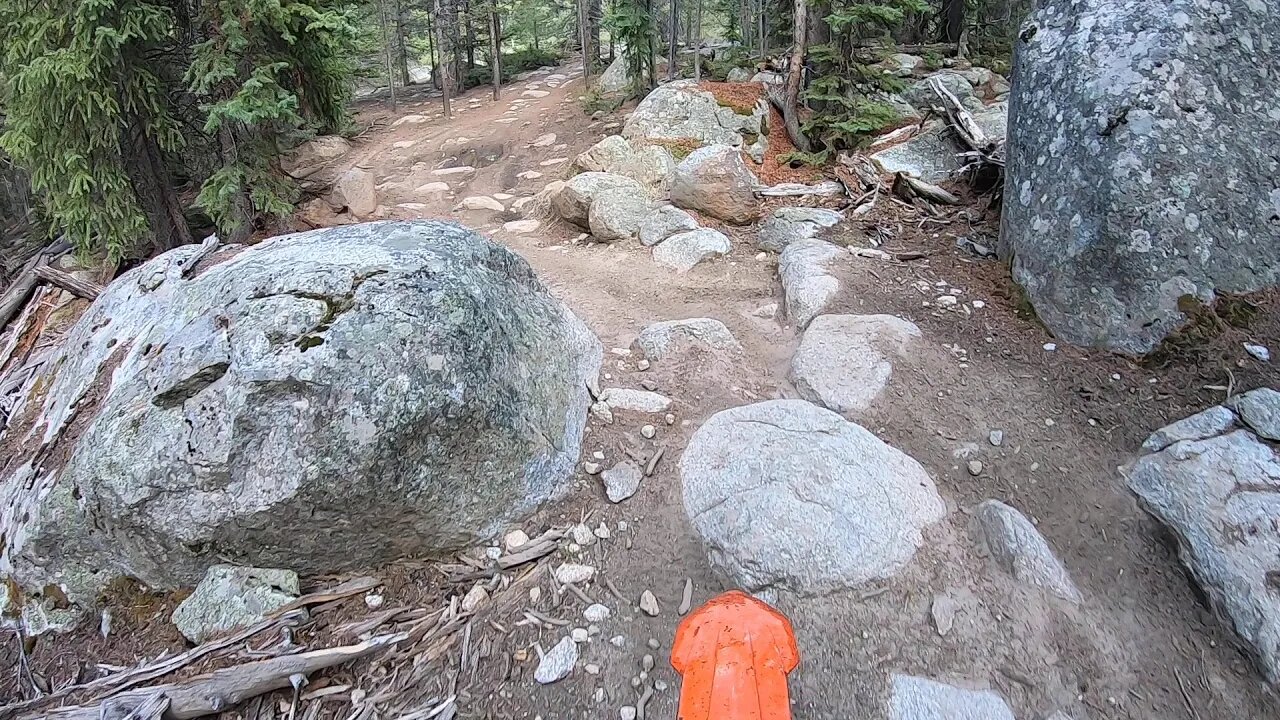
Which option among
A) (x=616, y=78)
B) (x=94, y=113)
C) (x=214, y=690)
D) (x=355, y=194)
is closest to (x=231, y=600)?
(x=214, y=690)

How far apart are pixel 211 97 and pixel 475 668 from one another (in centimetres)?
815

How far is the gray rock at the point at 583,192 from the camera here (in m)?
8.52

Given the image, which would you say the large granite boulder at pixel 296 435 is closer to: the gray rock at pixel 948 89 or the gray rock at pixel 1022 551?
the gray rock at pixel 1022 551

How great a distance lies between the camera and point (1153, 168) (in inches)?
174

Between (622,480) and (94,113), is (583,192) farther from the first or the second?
(94,113)

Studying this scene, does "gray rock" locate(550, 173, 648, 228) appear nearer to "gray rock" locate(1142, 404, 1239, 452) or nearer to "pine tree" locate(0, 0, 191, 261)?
"pine tree" locate(0, 0, 191, 261)

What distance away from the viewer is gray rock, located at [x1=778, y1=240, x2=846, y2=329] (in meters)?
5.46

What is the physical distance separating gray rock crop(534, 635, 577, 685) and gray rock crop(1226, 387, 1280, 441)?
356cm

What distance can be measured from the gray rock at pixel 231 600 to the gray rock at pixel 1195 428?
464 cm

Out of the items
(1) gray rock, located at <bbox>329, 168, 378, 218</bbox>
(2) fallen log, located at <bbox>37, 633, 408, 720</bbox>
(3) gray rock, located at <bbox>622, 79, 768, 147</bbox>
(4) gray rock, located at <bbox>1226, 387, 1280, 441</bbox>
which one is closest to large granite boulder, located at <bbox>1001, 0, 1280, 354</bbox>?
(4) gray rock, located at <bbox>1226, 387, 1280, 441</bbox>

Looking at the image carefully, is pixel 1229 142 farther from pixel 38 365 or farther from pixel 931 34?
pixel 931 34

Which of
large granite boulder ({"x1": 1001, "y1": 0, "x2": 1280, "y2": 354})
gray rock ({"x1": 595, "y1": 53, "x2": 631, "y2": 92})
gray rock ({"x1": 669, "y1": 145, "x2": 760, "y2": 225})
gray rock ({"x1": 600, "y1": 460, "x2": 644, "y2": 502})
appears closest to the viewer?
gray rock ({"x1": 600, "y1": 460, "x2": 644, "y2": 502})

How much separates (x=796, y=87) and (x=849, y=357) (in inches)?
267

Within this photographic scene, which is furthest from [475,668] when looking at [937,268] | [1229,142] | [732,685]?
[1229,142]
